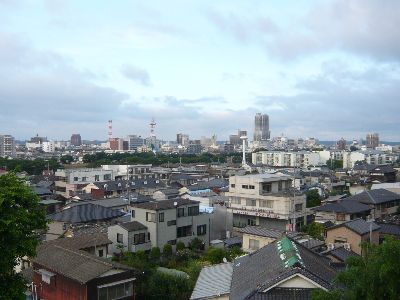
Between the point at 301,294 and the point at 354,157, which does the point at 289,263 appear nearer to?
the point at 301,294

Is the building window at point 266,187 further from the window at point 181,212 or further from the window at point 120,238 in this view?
the window at point 120,238

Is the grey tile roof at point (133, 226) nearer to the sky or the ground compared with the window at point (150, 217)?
nearer to the ground

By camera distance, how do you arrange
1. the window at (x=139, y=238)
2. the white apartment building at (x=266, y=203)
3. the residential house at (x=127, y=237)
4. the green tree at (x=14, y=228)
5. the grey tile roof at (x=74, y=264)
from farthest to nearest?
1. the white apartment building at (x=266, y=203)
2. the window at (x=139, y=238)
3. the residential house at (x=127, y=237)
4. the grey tile roof at (x=74, y=264)
5. the green tree at (x=14, y=228)

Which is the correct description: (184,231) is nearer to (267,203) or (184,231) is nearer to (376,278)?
(267,203)

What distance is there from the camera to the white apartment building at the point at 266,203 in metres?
27.4

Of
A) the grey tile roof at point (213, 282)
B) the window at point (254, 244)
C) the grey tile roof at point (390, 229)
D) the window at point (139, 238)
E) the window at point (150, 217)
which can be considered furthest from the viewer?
the window at point (150, 217)

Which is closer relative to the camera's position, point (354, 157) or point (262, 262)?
point (262, 262)

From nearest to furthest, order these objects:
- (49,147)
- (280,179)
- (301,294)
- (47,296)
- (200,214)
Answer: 1. (301,294)
2. (47,296)
3. (200,214)
4. (280,179)
5. (49,147)

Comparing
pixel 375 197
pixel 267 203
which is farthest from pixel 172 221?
pixel 375 197

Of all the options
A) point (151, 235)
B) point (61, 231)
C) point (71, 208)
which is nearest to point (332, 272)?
point (151, 235)

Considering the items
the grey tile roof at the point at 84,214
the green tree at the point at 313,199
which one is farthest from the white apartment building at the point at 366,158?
the grey tile roof at the point at 84,214

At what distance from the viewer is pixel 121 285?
1317 cm

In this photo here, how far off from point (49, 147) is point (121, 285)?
573 ft

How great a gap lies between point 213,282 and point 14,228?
5041mm
